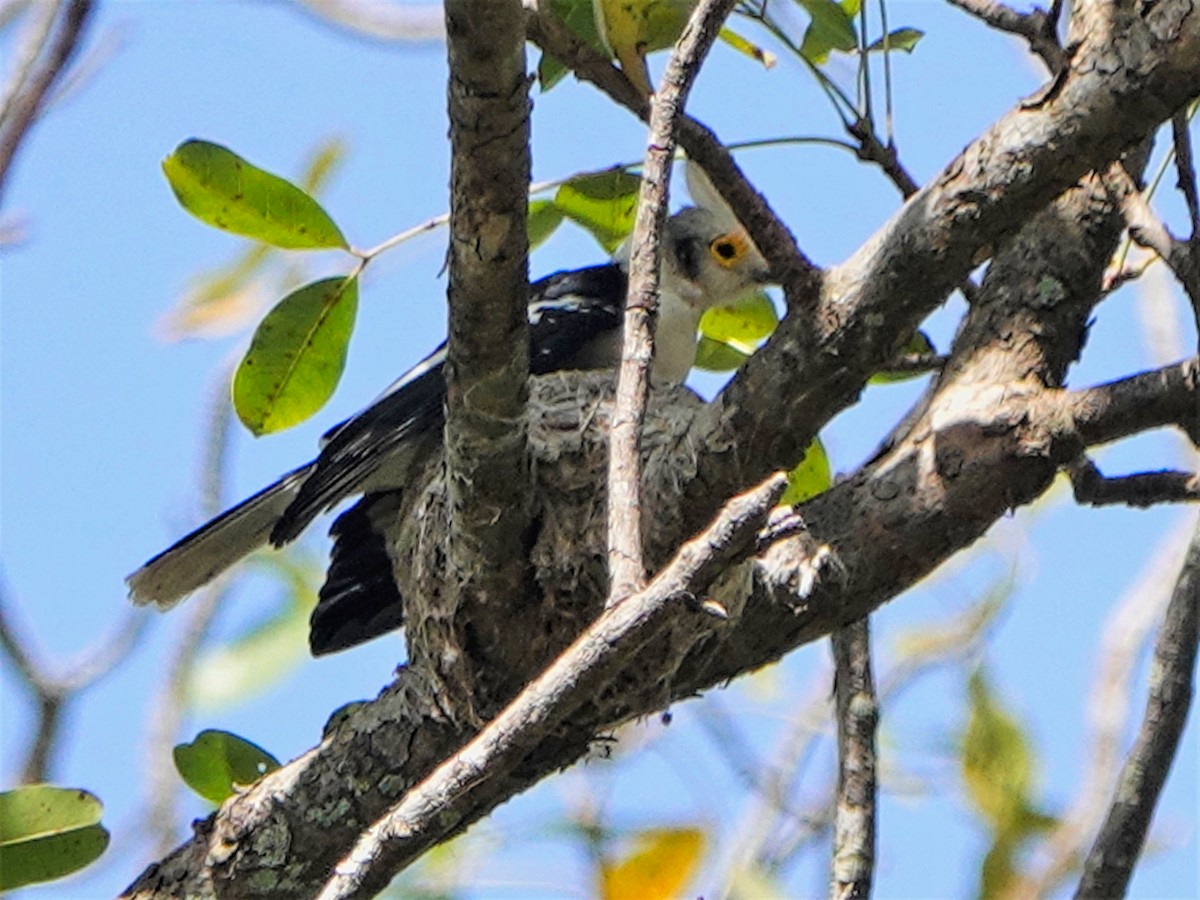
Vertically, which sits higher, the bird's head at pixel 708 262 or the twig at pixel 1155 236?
the bird's head at pixel 708 262

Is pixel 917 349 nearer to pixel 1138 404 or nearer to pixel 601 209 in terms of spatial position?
pixel 601 209

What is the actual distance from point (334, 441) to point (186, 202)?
806mm

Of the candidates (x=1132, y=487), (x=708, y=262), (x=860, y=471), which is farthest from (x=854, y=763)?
(x=708, y=262)

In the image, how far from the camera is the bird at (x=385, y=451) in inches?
141

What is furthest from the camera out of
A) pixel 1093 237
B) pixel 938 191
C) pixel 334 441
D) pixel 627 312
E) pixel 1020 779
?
pixel 334 441

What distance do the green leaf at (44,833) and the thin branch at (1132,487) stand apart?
1543mm

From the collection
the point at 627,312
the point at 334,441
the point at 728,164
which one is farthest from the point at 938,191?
the point at 334,441

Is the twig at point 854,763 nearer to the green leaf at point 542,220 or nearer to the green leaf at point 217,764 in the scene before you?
the green leaf at point 542,220

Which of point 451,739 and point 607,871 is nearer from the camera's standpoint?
point 451,739

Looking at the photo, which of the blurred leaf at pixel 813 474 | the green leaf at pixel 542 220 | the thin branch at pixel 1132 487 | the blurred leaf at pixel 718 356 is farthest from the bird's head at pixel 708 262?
the thin branch at pixel 1132 487

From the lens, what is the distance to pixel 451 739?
297cm

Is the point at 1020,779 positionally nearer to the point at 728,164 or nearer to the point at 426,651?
the point at 426,651

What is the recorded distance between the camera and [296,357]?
3.25 m

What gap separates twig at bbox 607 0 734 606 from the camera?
1854 millimetres
